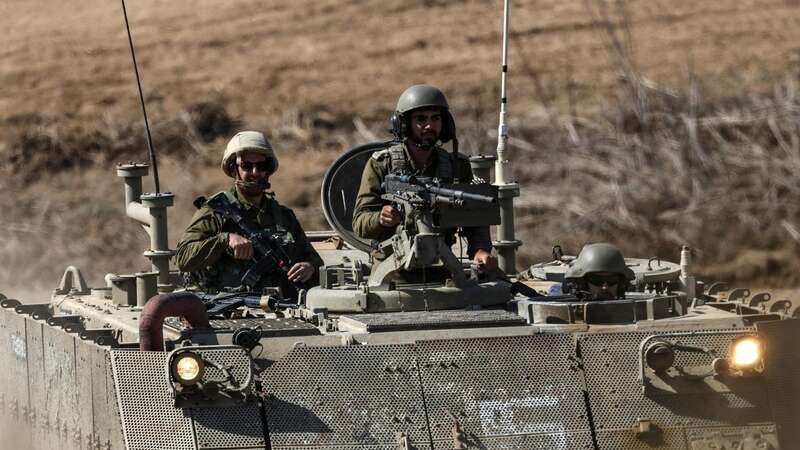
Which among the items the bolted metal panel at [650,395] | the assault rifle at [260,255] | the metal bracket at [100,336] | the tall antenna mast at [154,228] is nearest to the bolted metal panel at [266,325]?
the metal bracket at [100,336]

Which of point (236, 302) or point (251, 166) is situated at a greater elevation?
point (251, 166)

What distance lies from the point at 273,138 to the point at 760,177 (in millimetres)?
6311

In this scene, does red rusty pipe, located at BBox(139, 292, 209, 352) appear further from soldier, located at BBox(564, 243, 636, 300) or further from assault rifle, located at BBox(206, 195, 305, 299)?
soldier, located at BBox(564, 243, 636, 300)

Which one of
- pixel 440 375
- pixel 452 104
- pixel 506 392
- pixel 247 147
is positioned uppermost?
pixel 452 104

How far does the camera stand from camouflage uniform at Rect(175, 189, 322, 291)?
70.9 feet

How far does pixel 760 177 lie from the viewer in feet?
104

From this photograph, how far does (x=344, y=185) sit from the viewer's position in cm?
2222

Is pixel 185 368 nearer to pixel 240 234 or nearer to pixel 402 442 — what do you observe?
pixel 402 442

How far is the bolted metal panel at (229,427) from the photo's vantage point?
59.3ft

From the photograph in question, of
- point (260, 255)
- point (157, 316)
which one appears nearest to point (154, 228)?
point (260, 255)

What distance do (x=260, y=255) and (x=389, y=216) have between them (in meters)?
1.62

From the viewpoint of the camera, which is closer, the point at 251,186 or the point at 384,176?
the point at 384,176

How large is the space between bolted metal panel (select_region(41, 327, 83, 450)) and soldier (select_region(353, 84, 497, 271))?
94.9 inches

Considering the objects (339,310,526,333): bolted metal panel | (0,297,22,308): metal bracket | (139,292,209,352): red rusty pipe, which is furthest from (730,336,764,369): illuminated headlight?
(0,297,22,308): metal bracket
